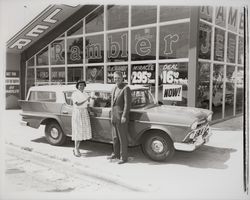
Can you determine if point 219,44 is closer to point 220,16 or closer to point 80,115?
point 220,16

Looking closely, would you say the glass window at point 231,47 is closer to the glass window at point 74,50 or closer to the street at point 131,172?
the street at point 131,172

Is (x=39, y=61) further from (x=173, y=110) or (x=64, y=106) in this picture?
(x=173, y=110)

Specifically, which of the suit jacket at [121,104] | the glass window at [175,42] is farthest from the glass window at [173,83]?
the suit jacket at [121,104]

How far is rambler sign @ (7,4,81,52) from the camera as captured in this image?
15.8ft

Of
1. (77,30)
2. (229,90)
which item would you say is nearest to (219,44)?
(229,90)

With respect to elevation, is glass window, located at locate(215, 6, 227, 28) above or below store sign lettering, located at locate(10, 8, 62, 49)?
above

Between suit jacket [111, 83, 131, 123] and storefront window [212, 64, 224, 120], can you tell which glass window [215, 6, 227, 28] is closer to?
storefront window [212, 64, 224, 120]

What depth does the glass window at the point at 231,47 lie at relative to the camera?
5.29 meters

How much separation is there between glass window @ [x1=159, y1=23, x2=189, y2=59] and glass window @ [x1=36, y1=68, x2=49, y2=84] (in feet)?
7.99

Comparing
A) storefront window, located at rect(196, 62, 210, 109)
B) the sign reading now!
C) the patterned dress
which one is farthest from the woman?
storefront window, located at rect(196, 62, 210, 109)

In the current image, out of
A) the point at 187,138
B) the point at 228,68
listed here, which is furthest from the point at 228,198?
the point at 228,68

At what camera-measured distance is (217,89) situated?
581cm

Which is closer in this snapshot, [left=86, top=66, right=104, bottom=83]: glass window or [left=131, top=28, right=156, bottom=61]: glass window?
[left=131, top=28, right=156, bottom=61]: glass window

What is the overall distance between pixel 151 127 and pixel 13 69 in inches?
111
